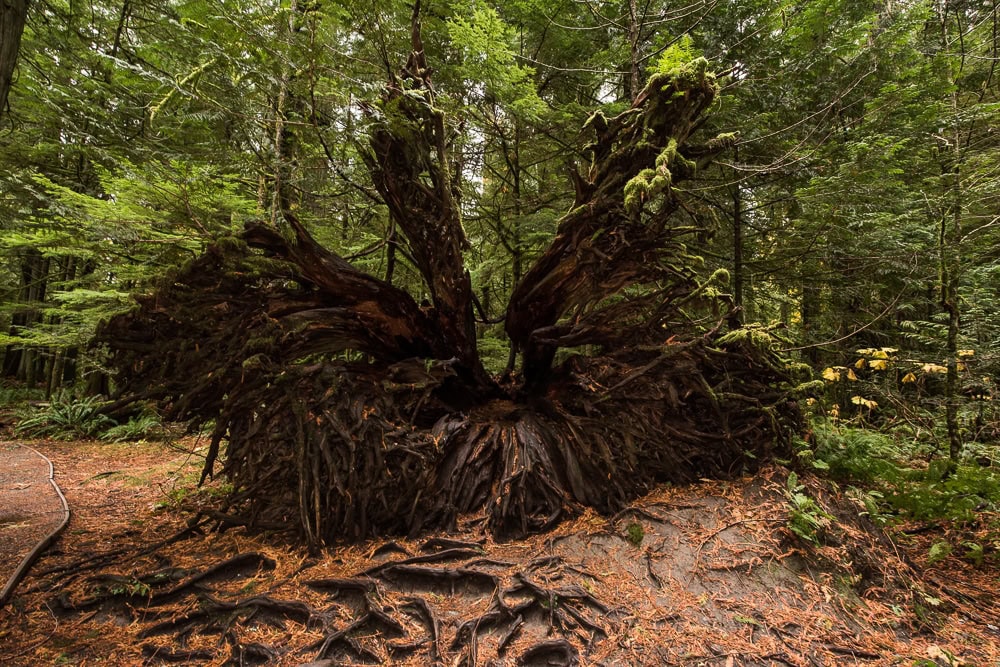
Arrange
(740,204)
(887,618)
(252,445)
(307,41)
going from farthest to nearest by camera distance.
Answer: (740,204), (307,41), (252,445), (887,618)

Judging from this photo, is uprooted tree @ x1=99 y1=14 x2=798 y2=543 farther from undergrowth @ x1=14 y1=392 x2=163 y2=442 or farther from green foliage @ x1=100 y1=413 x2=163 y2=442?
undergrowth @ x1=14 y1=392 x2=163 y2=442

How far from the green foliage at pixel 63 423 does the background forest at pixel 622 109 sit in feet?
7.80

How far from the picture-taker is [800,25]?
18.5 ft

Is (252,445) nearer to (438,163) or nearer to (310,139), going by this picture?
(438,163)

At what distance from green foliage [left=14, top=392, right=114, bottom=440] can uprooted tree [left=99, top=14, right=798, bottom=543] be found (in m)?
8.08

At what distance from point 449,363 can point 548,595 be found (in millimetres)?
2703

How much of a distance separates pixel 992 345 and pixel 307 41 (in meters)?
9.36

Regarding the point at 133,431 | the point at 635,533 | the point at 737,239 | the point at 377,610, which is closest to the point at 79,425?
the point at 133,431

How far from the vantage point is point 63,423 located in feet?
33.2

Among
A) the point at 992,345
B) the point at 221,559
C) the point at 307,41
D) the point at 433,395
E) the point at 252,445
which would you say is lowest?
the point at 221,559

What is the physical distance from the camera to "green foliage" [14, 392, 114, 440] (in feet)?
32.3

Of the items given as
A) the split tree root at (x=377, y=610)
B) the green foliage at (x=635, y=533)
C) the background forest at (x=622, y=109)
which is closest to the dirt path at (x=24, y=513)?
the split tree root at (x=377, y=610)

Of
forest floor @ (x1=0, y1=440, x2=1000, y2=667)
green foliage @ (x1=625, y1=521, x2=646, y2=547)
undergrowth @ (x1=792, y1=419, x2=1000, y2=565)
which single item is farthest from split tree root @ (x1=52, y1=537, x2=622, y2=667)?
undergrowth @ (x1=792, y1=419, x2=1000, y2=565)

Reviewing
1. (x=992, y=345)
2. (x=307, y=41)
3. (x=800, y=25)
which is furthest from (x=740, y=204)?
(x=307, y=41)
